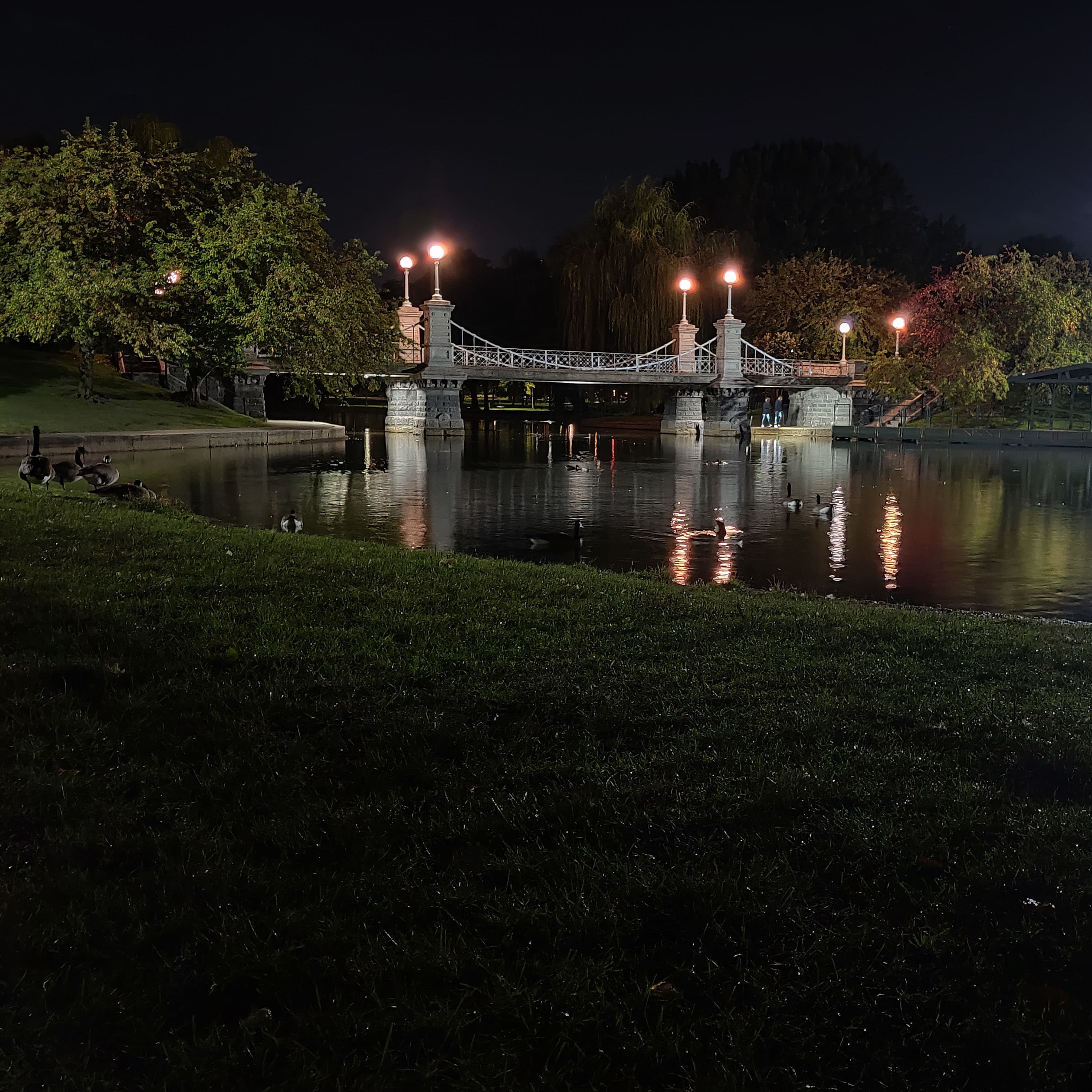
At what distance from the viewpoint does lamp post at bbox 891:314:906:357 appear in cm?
5631

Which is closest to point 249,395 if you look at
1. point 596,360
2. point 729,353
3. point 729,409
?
point 596,360

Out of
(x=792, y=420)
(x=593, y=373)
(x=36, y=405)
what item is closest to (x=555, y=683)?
(x=36, y=405)

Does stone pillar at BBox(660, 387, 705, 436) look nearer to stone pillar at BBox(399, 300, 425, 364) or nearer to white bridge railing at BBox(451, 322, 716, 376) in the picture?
white bridge railing at BBox(451, 322, 716, 376)

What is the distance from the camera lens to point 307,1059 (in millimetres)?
2434

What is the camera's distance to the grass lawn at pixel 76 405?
34.1 metres

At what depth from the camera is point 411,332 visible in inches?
2235

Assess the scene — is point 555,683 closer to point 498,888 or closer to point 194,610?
point 498,888

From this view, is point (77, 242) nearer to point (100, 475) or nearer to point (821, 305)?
point (100, 475)

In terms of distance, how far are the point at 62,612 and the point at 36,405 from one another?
111 feet

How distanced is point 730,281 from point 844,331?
8789 mm

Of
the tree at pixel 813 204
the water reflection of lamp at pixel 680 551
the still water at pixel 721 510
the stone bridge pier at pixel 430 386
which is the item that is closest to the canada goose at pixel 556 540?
the still water at pixel 721 510

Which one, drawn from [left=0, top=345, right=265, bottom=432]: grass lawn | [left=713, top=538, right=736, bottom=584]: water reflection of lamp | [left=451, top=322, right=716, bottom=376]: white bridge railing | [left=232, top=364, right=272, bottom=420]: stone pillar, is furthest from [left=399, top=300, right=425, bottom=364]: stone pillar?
[left=713, top=538, right=736, bottom=584]: water reflection of lamp

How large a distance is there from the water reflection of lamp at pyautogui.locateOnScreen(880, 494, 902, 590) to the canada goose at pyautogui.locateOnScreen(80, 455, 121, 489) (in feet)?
44.7

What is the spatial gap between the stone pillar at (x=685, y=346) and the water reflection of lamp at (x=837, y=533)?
33.5 meters
